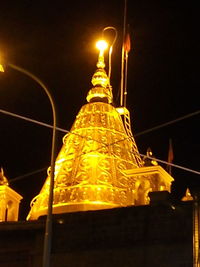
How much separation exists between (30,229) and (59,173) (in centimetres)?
560

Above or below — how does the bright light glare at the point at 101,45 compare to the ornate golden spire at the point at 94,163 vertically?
above

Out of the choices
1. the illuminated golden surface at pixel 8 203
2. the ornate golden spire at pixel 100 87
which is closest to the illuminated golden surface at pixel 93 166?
the ornate golden spire at pixel 100 87

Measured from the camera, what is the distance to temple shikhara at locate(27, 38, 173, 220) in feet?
92.1

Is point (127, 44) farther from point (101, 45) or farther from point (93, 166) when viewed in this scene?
point (93, 166)

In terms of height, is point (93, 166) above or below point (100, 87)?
below

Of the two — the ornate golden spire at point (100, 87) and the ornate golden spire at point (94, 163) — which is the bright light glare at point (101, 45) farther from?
the ornate golden spire at point (94, 163)

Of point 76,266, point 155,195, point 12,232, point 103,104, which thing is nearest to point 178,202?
point 155,195

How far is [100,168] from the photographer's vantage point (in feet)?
98.1

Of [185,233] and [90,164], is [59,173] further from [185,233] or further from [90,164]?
[185,233]

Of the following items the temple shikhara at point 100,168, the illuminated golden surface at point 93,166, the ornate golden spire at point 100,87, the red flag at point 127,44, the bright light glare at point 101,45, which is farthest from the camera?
the bright light glare at point 101,45

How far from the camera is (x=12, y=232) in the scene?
84.0 ft

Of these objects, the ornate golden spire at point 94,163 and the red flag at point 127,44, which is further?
the red flag at point 127,44

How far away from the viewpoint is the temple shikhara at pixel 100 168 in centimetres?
2806

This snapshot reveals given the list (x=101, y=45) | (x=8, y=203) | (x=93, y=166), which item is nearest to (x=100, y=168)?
(x=93, y=166)
